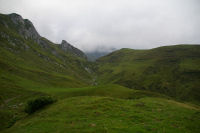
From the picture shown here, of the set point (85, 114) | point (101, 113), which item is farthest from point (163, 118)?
point (85, 114)

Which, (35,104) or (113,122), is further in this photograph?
(35,104)

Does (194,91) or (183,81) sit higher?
(183,81)

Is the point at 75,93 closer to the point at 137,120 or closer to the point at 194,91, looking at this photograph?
the point at 137,120

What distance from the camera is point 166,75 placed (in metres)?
188

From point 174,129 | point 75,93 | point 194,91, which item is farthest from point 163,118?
point 194,91

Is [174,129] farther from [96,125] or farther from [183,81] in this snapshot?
[183,81]

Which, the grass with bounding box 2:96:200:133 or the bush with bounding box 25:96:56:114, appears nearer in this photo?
the grass with bounding box 2:96:200:133

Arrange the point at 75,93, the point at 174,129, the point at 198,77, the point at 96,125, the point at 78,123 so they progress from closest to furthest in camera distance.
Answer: the point at 174,129 → the point at 96,125 → the point at 78,123 → the point at 75,93 → the point at 198,77

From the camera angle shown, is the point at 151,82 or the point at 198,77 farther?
the point at 151,82

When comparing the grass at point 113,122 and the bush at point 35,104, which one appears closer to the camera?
the grass at point 113,122

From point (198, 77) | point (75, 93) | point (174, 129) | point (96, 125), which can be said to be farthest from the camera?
point (198, 77)

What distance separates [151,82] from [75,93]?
142 meters

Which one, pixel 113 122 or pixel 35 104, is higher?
pixel 35 104

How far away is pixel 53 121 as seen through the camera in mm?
24484
